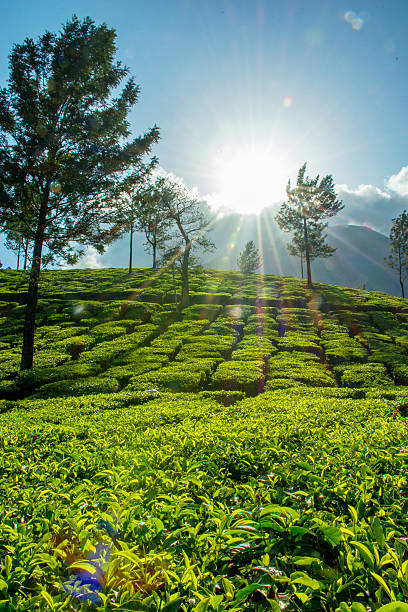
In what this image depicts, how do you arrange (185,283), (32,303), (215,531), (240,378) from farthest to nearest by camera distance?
(185,283) → (32,303) → (240,378) → (215,531)

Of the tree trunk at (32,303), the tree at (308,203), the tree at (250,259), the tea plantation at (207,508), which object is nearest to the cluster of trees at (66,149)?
the tree trunk at (32,303)

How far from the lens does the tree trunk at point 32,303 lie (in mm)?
16141

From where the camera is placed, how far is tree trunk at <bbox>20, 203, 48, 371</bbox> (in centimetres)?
1614

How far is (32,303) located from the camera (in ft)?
53.8

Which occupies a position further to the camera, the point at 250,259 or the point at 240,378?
the point at 250,259

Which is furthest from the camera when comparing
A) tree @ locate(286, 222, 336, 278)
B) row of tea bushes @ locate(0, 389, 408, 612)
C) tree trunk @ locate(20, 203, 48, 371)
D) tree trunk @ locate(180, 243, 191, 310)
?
tree @ locate(286, 222, 336, 278)

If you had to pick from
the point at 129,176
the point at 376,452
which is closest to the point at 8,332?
the point at 129,176

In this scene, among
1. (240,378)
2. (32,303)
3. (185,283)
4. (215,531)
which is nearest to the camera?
(215,531)

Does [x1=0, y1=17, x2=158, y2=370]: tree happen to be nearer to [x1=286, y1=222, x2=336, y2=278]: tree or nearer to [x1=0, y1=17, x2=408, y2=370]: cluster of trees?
[x1=0, y1=17, x2=408, y2=370]: cluster of trees

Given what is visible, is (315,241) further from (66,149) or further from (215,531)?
(215,531)

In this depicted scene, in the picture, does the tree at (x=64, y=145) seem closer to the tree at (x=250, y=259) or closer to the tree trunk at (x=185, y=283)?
the tree trunk at (x=185, y=283)

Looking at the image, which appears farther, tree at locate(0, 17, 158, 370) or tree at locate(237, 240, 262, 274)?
tree at locate(237, 240, 262, 274)

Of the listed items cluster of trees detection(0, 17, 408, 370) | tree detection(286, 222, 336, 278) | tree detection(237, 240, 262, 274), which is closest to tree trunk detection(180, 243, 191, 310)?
cluster of trees detection(0, 17, 408, 370)

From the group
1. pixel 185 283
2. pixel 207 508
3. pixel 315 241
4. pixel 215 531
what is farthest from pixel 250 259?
pixel 215 531
